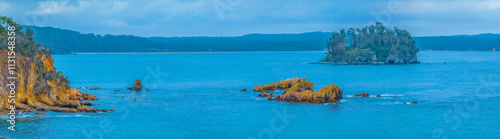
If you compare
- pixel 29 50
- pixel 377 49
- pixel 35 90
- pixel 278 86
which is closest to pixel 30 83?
pixel 35 90

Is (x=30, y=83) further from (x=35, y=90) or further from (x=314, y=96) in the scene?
(x=314, y=96)

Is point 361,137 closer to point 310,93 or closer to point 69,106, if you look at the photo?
point 310,93

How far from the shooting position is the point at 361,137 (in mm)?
47250

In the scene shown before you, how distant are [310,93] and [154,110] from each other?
18412 millimetres

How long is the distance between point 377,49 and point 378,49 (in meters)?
0.39

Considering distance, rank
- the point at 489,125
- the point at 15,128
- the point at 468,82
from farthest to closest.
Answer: the point at 468,82 < the point at 489,125 < the point at 15,128

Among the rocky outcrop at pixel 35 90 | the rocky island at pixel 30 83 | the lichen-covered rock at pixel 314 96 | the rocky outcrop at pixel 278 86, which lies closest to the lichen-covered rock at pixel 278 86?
the rocky outcrop at pixel 278 86

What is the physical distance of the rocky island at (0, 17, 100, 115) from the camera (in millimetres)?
53344

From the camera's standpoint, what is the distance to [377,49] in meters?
191

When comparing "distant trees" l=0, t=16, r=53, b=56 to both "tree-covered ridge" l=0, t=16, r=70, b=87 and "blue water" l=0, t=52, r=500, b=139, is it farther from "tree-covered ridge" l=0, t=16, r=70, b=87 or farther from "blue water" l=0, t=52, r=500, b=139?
"blue water" l=0, t=52, r=500, b=139

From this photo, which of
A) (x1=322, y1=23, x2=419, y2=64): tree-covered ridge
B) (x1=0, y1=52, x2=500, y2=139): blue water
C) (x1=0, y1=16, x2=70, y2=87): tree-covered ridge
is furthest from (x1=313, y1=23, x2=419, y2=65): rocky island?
(x1=0, y1=16, x2=70, y2=87): tree-covered ridge

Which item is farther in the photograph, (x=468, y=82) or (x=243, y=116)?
(x=468, y=82)

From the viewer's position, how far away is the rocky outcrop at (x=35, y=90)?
175 feet

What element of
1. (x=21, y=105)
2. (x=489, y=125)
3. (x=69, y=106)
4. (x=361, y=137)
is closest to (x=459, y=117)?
(x=489, y=125)
